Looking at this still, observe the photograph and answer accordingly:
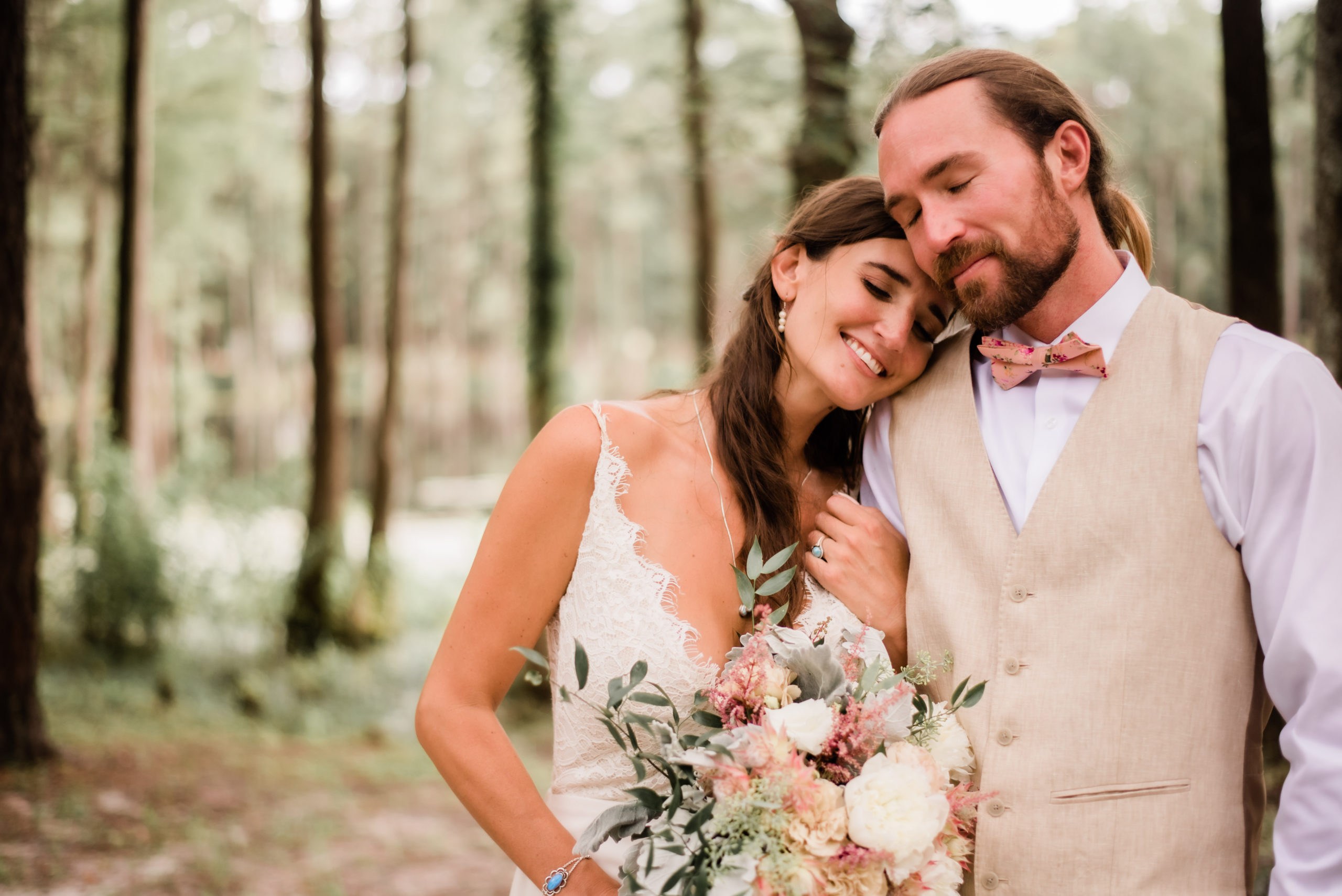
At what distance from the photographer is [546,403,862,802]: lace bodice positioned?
6.89 feet

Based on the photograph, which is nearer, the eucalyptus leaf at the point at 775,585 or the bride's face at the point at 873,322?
the eucalyptus leaf at the point at 775,585

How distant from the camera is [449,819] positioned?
7.10 m

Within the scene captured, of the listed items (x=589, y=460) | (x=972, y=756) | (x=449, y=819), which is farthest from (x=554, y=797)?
(x=449, y=819)

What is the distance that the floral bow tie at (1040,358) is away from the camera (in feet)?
6.17

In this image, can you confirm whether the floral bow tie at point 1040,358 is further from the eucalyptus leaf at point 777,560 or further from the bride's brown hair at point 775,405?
the eucalyptus leaf at point 777,560

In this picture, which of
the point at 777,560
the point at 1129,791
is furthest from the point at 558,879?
the point at 1129,791

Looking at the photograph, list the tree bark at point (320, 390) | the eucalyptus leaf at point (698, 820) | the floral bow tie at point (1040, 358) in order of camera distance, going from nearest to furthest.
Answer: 1. the eucalyptus leaf at point (698, 820)
2. the floral bow tie at point (1040, 358)
3. the tree bark at point (320, 390)

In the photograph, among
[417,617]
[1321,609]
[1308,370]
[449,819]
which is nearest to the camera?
[1321,609]

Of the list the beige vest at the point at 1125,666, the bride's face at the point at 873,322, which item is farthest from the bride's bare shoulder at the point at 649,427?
the beige vest at the point at 1125,666

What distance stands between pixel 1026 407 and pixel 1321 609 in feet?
2.16

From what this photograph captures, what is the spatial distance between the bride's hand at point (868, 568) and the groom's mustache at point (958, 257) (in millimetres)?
573

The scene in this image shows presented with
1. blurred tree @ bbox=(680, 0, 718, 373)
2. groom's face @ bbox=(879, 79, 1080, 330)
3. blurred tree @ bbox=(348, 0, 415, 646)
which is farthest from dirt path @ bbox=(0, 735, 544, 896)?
groom's face @ bbox=(879, 79, 1080, 330)

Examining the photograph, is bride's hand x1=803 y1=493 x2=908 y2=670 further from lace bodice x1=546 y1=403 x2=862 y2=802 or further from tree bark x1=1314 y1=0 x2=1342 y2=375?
tree bark x1=1314 y1=0 x2=1342 y2=375

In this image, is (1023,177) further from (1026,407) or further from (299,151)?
(299,151)
